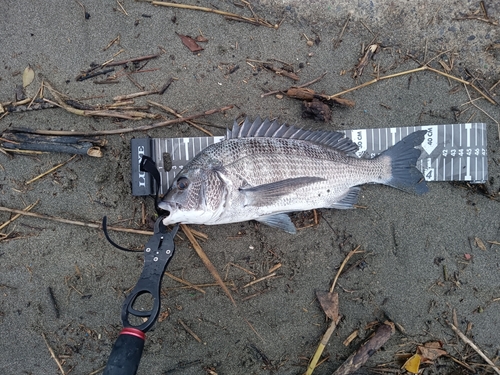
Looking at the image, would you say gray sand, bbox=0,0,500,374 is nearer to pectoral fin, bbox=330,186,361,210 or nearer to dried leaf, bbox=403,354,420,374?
dried leaf, bbox=403,354,420,374

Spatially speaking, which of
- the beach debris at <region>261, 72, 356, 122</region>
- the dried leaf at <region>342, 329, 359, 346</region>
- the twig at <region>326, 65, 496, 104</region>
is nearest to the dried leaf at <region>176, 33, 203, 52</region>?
the beach debris at <region>261, 72, 356, 122</region>

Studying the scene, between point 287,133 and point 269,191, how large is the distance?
709 millimetres

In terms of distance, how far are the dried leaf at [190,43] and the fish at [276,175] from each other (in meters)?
1.11

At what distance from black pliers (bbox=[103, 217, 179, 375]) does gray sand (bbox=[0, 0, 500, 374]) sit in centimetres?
68

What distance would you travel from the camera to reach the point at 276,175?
3451 mm

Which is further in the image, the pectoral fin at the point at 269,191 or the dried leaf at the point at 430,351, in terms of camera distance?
the dried leaf at the point at 430,351

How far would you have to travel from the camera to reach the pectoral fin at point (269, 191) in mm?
3355

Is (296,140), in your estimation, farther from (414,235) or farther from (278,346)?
(278,346)

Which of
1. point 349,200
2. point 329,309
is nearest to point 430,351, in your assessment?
point 329,309

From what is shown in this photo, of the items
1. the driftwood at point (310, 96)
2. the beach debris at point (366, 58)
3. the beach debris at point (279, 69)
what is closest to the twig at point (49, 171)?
the beach debris at point (279, 69)

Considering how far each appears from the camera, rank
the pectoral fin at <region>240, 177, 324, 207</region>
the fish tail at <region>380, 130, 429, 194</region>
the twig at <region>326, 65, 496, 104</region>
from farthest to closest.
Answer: the twig at <region>326, 65, 496, 104</region> < the fish tail at <region>380, 130, 429, 194</region> < the pectoral fin at <region>240, 177, 324, 207</region>

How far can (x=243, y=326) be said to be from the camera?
382 cm

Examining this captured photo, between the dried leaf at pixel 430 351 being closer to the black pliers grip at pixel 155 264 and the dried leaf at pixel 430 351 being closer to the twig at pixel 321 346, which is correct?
the twig at pixel 321 346

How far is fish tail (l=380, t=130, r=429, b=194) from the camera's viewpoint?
371 centimetres
